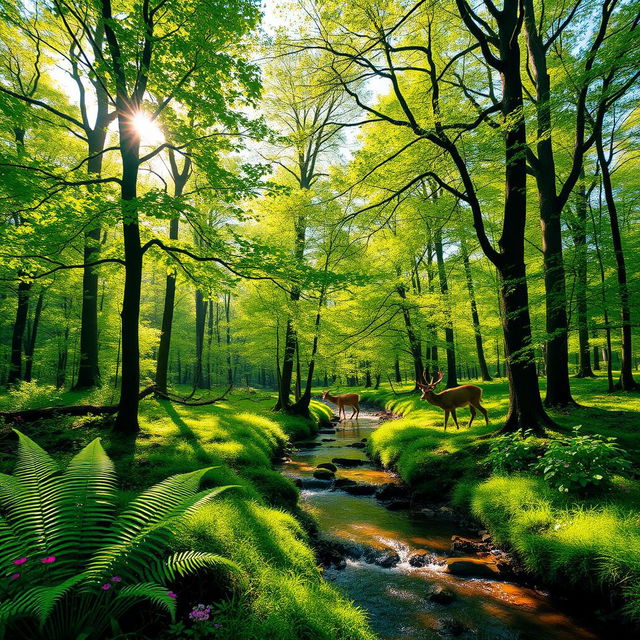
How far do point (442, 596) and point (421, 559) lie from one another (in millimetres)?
960

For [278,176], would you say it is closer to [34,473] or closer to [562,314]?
[562,314]

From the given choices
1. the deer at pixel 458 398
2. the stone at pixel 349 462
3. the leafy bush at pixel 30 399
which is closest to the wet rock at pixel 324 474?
the stone at pixel 349 462

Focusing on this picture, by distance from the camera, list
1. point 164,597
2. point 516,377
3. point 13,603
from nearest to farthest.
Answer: point 13,603 → point 164,597 → point 516,377

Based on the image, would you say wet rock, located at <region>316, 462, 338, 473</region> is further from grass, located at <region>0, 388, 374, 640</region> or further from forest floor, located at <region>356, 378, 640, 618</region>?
grass, located at <region>0, 388, 374, 640</region>

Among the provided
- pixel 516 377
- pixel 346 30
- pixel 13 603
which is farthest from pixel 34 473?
pixel 346 30

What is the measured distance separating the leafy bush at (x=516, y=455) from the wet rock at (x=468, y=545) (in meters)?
1.63

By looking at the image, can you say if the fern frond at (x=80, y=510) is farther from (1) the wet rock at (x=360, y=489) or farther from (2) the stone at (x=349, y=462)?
(2) the stone at (x=349, y=462)

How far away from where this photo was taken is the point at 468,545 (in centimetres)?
564

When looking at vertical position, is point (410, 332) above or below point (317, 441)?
above

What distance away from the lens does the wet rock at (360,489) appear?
834 centimetres

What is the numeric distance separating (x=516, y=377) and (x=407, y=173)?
587cm

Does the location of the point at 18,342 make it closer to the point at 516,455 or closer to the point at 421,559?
the point at 421,559

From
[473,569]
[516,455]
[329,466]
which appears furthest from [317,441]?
[473,569]

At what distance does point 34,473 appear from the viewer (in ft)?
10.7
